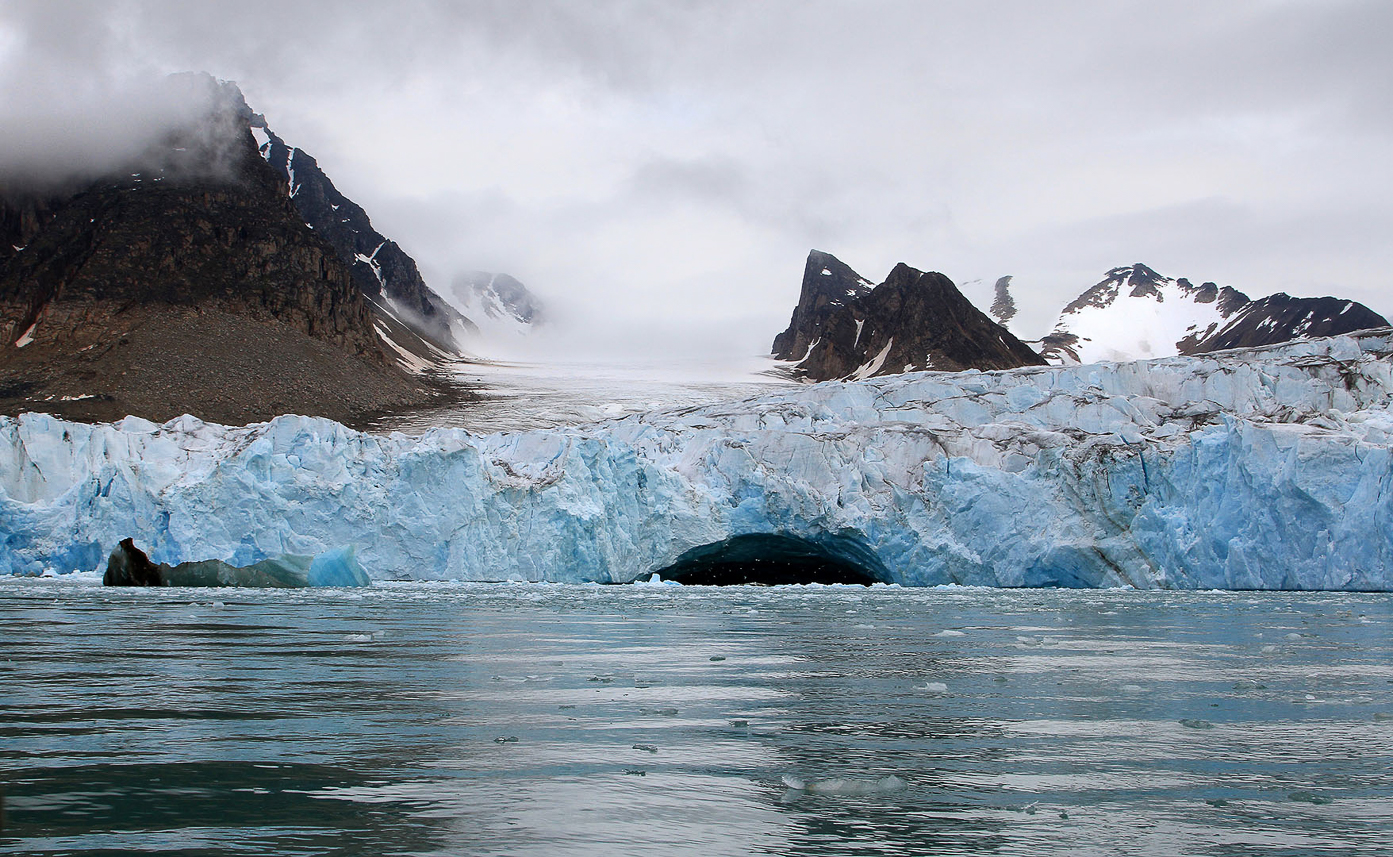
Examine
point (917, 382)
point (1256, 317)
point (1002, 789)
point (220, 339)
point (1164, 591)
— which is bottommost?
point (1164, 591)

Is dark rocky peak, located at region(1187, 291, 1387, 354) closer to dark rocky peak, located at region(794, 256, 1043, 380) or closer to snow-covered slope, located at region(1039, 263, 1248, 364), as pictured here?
snow-covered slope, located at region(1039, 263, 1248, 364)

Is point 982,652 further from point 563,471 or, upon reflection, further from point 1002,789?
point 563,471

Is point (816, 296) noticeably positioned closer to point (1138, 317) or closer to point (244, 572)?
point (1138, 317)

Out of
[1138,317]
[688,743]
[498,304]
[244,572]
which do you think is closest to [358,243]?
[498,304]

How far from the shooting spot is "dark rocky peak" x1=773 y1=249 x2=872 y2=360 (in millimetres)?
128375

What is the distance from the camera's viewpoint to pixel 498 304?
17912cm

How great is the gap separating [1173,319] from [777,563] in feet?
473

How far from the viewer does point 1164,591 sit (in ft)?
80.1

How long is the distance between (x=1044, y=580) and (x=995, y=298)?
14930cm

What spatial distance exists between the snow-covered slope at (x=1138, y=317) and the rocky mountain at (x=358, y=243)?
76.7 m

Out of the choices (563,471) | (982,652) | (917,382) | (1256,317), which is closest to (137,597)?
(563,471)

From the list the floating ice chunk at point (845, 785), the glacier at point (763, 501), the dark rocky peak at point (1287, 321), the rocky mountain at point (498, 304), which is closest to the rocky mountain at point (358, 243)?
the rocky mountain at point (498, 304)

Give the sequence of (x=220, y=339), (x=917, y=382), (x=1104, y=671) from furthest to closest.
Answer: (x=220, y=339) < (x=917, y=382) < (x=1104, y=671)

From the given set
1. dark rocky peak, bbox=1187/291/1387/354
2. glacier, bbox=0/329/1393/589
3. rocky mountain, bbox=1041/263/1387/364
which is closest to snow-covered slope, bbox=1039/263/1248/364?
rocky mountain, bbox=1041/263/1387/364
